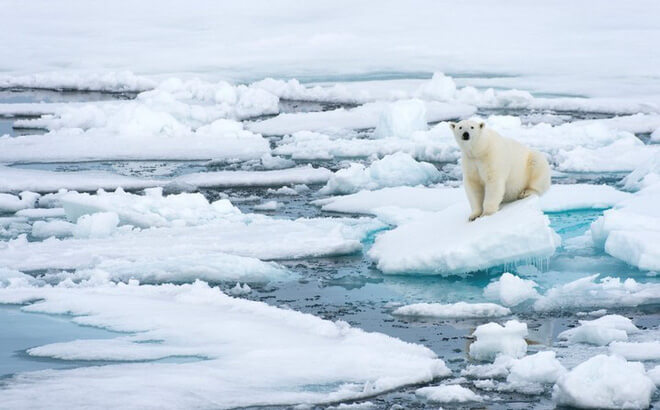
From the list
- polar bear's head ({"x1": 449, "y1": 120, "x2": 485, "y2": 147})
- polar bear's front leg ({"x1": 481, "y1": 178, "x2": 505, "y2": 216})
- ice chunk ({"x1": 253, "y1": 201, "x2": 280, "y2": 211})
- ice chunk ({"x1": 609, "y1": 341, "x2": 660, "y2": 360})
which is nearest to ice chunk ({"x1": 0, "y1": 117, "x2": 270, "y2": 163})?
ice chunk ({"x1": 253, "y1": 201, "x2": 280, "y2": 211})

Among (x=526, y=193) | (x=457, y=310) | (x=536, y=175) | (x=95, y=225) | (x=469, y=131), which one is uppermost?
(x=469, y=131)

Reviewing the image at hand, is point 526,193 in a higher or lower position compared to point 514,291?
higher

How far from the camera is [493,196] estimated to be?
251 inches

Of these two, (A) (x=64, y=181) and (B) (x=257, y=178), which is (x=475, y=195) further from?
(A) (x=64, y=181)

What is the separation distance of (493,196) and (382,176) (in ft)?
12.2

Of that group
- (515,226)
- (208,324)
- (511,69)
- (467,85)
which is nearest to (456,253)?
(515,226)

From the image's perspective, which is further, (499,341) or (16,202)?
(16,202)

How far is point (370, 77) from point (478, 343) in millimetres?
14488

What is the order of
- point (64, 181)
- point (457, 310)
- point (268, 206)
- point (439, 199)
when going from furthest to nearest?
point (64, 181) < point (268, 206) < point (439, 199) < point (457, 310)

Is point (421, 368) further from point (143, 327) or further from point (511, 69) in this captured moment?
point (511, 69)

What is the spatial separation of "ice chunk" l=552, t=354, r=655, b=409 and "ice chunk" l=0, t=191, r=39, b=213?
6.28m

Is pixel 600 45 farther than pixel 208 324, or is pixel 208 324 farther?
pixel 600 45

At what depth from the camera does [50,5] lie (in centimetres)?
2659

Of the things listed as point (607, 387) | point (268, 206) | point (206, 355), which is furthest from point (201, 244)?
point (607, 387)
